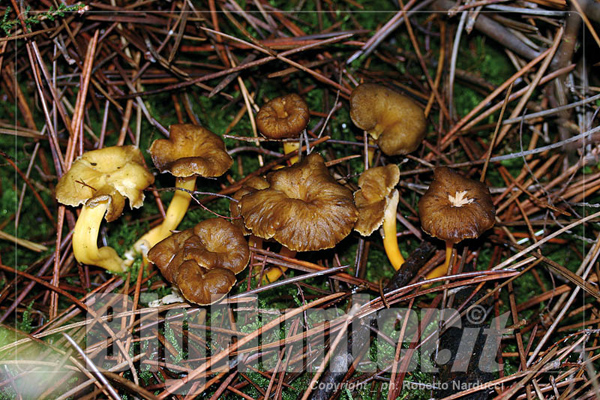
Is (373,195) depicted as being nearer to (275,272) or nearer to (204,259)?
(275,272)

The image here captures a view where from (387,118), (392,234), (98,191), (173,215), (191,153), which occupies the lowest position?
(392,234)

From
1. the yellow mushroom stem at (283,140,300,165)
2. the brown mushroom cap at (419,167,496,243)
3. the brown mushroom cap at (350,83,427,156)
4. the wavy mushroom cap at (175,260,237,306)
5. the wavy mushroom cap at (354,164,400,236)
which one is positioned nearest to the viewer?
the wavy mushroom cap at (175,260,237,306)

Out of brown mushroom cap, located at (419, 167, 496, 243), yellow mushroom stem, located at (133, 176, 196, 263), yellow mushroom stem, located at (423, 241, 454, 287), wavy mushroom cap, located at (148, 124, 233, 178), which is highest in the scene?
wavy mushroom cap, located at (148, 124, 233, 178)

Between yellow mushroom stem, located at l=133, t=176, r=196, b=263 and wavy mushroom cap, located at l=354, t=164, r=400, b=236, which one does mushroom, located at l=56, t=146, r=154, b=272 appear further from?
wavy mushroom cap, located at l=354, t=164, r=400, b=236

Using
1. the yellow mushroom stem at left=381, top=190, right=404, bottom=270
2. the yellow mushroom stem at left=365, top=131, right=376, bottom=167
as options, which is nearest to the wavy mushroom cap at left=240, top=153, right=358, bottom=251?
the yellow mushroom stem at left=381, top=190, right=404, bottom=270

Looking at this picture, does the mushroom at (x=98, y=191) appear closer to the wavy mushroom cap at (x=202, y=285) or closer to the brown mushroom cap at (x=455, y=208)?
the wavy mushroom cap at (x=202, y=285)

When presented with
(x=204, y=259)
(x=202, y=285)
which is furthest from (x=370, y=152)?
(x=202, y=285)
